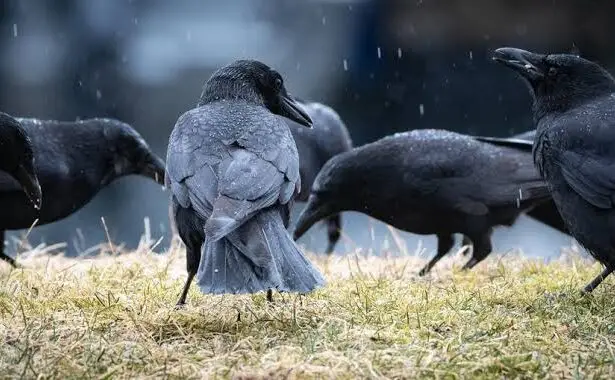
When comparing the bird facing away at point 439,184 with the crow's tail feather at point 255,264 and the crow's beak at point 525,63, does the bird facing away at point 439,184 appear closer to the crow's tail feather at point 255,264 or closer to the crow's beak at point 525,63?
the crow's beak at point 525,63

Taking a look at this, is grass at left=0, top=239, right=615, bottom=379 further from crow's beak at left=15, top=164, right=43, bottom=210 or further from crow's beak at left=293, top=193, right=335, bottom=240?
crow's beak at left=293, top=193, right=335, bottom=240

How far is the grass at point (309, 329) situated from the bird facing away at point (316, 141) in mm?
2003

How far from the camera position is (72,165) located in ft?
18.2

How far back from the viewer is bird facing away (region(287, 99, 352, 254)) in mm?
6879

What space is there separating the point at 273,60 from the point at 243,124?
5407 mm

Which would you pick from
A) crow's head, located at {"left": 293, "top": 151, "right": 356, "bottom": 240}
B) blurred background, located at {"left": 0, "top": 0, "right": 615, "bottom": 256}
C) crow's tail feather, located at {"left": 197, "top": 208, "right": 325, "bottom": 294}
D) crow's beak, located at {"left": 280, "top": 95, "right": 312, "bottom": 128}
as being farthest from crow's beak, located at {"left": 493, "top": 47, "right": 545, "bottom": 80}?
blurred background, located at {"left": 0, "top": 0, "right": 615, "bottom": 256}

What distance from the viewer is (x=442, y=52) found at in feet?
32.6

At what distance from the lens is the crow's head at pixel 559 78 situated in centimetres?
441

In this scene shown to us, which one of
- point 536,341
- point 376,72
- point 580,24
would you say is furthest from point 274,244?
point 580,24

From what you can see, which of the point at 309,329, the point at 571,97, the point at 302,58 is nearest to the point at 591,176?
the point at 571,97

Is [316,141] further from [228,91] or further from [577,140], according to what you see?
[577,140]

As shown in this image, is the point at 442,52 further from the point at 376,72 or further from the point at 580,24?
the point at 580,24

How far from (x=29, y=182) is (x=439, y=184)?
2.42m

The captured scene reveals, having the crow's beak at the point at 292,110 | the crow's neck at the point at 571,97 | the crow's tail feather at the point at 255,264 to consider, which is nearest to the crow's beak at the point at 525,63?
the crow's neck at the point at 571,97
